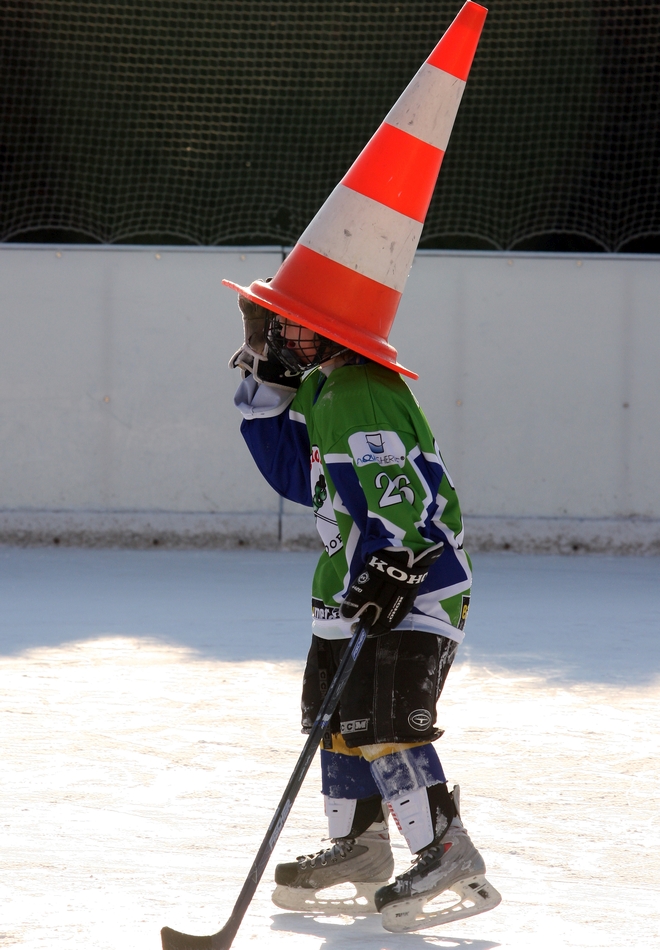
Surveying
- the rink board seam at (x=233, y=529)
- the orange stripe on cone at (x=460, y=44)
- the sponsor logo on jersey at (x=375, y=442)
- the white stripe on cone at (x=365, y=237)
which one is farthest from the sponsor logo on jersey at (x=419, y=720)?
the rink board seam at (x=233, y=529)

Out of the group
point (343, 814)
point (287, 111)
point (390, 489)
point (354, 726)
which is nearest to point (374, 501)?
point (390, 489)

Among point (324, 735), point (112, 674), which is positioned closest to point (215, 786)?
point (324, 735)

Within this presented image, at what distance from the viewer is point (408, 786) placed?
192 cm

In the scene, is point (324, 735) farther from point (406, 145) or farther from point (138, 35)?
point (138, 35)

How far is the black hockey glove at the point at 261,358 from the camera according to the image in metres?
2.11

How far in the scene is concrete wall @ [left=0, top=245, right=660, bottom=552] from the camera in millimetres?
6594

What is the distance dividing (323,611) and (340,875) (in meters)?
0.49

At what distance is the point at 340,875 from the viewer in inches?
81.8

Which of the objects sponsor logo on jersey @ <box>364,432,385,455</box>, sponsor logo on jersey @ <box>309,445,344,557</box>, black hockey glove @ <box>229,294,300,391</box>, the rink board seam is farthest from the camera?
the rink board seam

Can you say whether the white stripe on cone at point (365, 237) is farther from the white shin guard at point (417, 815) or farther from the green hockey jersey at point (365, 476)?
the white shin guard at point (417, 815)

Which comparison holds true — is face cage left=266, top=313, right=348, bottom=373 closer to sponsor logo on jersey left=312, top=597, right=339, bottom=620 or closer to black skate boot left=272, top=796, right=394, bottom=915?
sponsor logo on jersey left=312, top=597, right=339, bottom=620

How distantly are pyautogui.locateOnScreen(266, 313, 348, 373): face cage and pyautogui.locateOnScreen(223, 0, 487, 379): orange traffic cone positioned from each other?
0.18ft

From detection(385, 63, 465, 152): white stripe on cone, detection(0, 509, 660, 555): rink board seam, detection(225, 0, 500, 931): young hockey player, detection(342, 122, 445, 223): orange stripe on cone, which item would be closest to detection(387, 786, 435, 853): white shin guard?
detection(225, 0, 500, 931): young hockey player

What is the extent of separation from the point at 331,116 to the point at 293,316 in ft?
20.0
